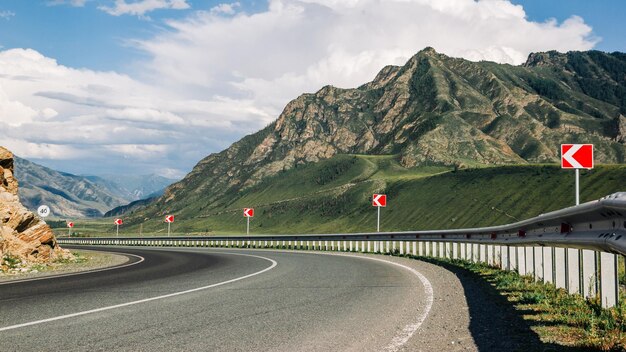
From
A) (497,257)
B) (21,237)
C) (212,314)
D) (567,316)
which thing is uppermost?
(21,237)

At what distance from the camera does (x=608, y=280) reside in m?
7.45

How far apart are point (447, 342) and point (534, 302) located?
348 centimetres

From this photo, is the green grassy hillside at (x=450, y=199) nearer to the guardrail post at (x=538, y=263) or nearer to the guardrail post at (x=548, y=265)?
the guardrail post at (x=538, y=263)

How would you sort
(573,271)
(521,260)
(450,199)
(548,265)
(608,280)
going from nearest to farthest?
(608,280) < (573,271) < (548,265) < (521,260) < (450,199)

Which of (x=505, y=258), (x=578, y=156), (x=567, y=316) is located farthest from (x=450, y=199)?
(x=567, y=316)

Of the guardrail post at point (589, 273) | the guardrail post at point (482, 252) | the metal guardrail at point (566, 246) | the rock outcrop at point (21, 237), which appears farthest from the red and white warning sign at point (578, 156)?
the rock outcrop at point (21, 237)

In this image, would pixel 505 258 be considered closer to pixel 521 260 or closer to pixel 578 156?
pixel 521 260

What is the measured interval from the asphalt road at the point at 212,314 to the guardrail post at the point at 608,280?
7.73 feet

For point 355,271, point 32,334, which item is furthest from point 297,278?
point 32,334

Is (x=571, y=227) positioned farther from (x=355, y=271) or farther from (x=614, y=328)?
(x=355, y=271)

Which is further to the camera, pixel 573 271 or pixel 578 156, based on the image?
pixel 578 156

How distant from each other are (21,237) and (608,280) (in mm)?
20063

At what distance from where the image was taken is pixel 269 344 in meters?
6.37

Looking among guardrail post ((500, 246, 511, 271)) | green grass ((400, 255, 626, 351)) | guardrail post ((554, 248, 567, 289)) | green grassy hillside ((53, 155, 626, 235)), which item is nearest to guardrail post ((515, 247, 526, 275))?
guardrail post ((500, 246, 511, 271))
